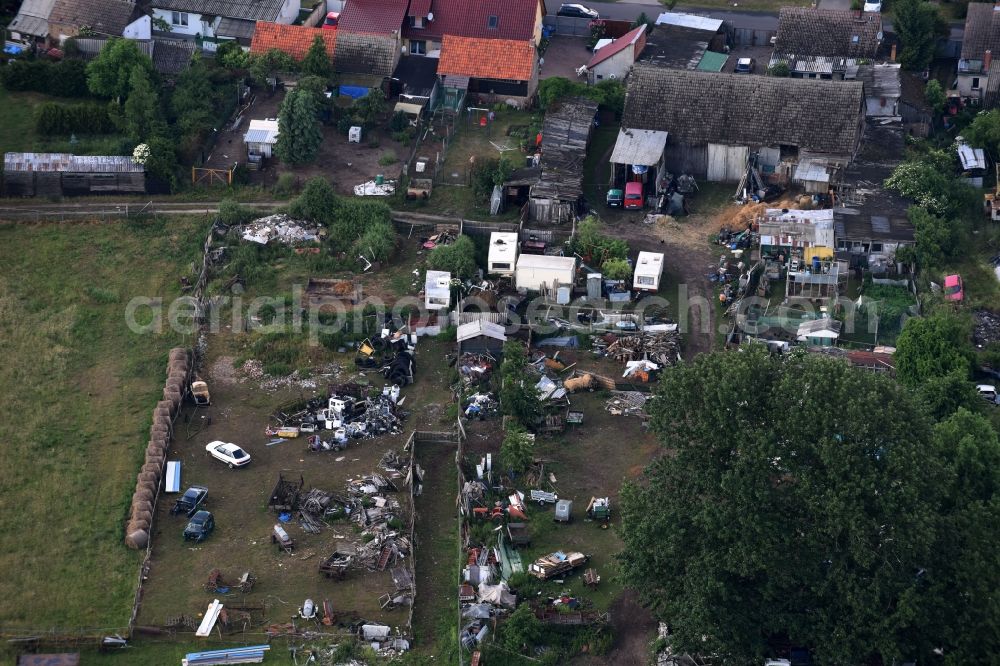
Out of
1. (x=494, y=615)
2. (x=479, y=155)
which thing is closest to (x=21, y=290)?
(x=479, y=155)

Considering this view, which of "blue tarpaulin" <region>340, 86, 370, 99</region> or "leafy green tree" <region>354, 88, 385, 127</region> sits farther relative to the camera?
"blue tarpaulin" <region>340, 86, 370, 99</region>

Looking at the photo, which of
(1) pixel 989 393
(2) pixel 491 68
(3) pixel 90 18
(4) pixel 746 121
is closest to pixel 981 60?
(4) pixel 746 121

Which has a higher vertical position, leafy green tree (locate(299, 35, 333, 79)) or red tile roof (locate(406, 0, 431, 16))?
red tile roof (locate(406, 0, 431, 16))

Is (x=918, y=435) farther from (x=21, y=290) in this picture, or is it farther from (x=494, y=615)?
(x=21, y=290)

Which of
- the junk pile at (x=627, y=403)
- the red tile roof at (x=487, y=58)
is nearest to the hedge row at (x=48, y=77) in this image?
the red tile roof at (x=487, y=58)

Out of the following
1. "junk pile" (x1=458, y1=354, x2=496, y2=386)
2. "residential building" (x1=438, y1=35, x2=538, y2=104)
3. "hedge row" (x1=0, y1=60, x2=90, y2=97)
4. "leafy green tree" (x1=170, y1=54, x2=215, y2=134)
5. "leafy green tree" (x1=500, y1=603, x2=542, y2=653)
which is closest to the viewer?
"leafy green tree" (x1=500, y1=603, x2=542, y2=653)

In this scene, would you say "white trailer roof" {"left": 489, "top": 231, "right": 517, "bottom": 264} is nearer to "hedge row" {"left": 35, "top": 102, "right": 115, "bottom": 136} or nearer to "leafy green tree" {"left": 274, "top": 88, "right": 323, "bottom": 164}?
"leafy green tree" {"left": 274, "top": 88, "right": 323, "bottom": 164}

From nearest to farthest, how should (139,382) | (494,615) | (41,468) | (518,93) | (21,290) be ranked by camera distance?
(494,615)
(41,468)
(139,382)
(21,290)
(518,93)

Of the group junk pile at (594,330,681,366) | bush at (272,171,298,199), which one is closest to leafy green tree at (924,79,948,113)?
junk pile at (594,330,681,366)
